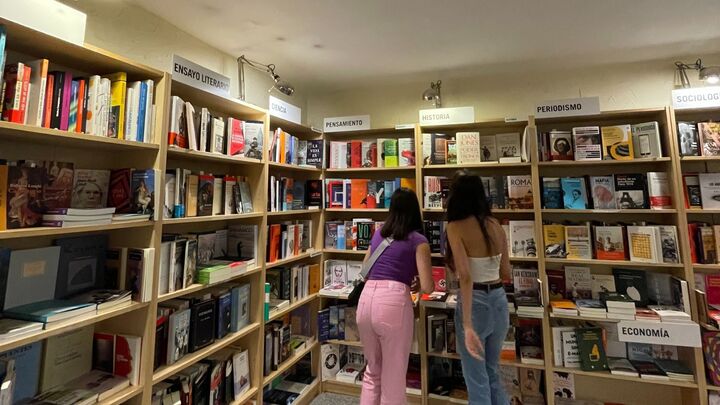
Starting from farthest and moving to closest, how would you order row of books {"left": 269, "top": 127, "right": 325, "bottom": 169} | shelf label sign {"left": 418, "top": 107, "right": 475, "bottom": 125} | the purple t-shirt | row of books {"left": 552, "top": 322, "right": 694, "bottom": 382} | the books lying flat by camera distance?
shelf label sign {"left": 418, "top": 107, "right": 475, "bottom": 125}, row of books {"left": 269, "top": 127, "right": 325, "bottom": 169}, row of books {"left": 552, "top": 322, "right": 694, "bottom": 382}, the purple t-shirt, the books lying flat

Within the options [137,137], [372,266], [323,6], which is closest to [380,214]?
[372,266]

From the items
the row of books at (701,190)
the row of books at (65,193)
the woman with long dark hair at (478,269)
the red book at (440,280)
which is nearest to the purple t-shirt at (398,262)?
the woman with long dark hair at (478,269)

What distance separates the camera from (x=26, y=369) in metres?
1.34

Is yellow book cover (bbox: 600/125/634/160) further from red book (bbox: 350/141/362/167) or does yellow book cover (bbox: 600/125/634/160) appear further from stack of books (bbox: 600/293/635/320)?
red book (bbox: 350/141/362/167)

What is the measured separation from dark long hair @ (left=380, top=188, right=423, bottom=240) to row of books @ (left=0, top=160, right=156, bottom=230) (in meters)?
1.40

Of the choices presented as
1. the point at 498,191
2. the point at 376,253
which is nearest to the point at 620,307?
the point at 498,191

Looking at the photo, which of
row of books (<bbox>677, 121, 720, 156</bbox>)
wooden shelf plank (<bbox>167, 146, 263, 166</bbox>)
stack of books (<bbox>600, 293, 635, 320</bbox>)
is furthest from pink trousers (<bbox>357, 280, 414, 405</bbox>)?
row of books (<bbox>677, 121, 720, 156</bbox>)

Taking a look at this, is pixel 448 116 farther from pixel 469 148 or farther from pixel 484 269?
pixel 484 269

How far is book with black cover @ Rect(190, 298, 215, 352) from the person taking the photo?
1.86 m

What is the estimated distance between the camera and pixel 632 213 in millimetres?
2557

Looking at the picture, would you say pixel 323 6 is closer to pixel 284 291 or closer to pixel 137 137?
pixel 137 137

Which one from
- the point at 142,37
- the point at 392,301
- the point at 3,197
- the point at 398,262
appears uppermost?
the point at 142,37

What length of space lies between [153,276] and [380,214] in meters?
2.06

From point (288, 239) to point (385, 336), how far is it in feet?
3.71
